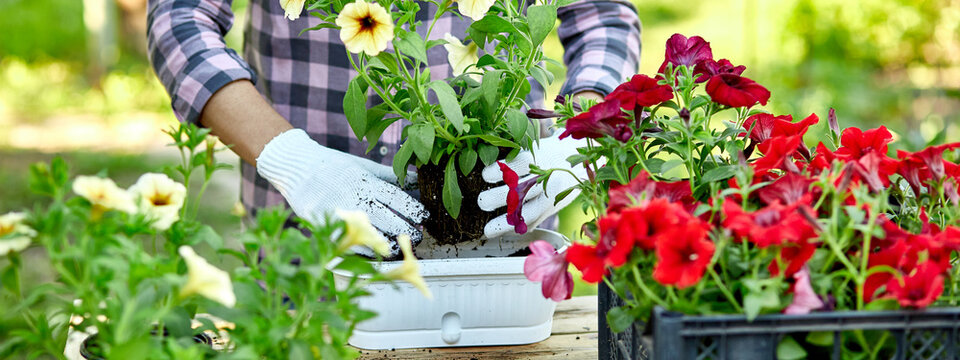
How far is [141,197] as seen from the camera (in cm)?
60

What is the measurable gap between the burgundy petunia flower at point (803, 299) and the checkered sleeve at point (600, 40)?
0.85 m

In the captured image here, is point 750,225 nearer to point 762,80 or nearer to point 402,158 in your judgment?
point 402,158

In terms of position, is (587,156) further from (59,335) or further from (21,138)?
(21,138)

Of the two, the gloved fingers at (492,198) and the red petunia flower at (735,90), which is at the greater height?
the red petunia flower at (735,90)

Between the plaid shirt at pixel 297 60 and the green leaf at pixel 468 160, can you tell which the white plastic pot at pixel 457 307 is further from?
the plaid shirt at pixel 297 60

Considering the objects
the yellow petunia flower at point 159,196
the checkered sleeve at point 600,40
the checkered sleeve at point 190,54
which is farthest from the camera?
the checkered sleeve at point 600,40

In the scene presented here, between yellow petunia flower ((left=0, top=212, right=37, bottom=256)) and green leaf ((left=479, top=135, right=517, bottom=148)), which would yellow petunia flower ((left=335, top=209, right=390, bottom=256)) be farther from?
green leaf ((left=479, top=135, right=517, bottom=148))

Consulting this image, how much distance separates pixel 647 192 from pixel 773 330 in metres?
0.14

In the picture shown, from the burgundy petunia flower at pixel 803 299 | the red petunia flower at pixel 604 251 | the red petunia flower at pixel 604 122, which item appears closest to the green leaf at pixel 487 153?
the red petunia flower at pixel 604 122

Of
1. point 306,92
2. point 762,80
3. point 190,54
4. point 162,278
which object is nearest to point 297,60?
point 306,92

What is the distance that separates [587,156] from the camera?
76cm

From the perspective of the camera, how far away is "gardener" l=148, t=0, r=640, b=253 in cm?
104

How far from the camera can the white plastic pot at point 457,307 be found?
0.87m

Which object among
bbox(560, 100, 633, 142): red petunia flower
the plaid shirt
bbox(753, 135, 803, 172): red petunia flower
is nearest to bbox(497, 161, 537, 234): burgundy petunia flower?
bbox(560, 100, 633, 142): red petunia flower
